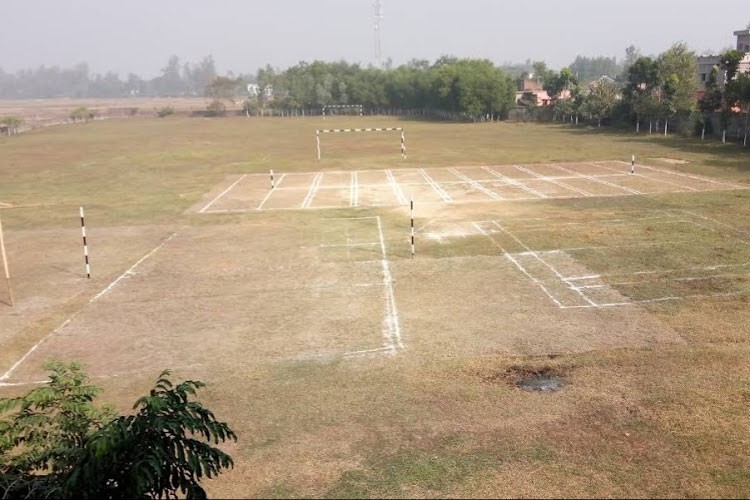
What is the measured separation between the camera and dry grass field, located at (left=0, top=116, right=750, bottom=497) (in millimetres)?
8203

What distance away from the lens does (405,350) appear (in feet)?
38.3

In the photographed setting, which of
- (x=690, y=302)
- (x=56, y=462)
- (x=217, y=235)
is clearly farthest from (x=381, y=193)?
(x=56, y=462)

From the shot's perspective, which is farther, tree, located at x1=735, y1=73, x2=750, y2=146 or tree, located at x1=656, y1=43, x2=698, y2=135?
tree, located at x1=656, y1=43, x2=698, y2=135

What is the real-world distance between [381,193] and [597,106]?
41746mm

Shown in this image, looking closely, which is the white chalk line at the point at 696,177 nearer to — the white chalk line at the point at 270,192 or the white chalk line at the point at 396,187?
the white chalk line at the point at 396,187

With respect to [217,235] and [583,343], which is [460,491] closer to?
[583,343]

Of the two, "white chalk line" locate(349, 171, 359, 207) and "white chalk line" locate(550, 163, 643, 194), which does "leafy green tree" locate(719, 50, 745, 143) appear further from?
"white chalk line" locate(349, 171, 359, 207)

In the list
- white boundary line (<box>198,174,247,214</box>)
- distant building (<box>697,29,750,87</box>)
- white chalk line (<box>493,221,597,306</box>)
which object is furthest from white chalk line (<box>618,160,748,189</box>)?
distant building (<box>697,29,750,87</box>)

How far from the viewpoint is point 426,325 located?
12.9 metres

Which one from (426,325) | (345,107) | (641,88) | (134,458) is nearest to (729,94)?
(641,88)

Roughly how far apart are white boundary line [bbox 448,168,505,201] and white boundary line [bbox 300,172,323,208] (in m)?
7.39

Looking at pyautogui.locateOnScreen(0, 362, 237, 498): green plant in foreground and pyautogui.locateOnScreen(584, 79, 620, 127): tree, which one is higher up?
pyautogui.locateOnScreen(584, 79, 620, 127): tree

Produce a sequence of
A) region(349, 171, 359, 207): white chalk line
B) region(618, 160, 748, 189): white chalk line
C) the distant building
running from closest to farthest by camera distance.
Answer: region(349, 171, 359, 207): white chalk line, region(618, 160, 748, 189): white chalk line, the distant building

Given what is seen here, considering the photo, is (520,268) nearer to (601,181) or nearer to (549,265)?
(549,265)
